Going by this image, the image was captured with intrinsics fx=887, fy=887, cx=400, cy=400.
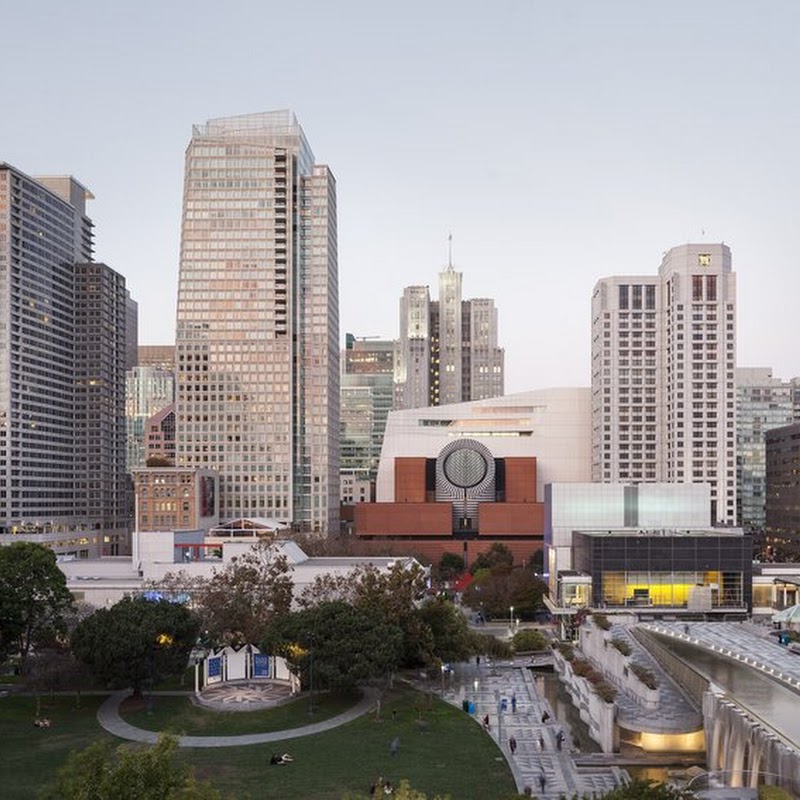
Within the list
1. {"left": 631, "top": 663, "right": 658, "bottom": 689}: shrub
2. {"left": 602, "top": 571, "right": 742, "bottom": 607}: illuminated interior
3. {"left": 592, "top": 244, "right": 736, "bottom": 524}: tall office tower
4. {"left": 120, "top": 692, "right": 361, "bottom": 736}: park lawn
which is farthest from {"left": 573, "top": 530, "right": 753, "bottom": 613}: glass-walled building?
{"left": 592, "top": 244, "right": 736, "bottom": 524}: tall office tower

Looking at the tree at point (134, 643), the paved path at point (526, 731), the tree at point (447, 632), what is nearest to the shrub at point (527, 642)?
the paved path at point (526, 731)

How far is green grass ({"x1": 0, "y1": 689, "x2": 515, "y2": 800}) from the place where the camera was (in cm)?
4900

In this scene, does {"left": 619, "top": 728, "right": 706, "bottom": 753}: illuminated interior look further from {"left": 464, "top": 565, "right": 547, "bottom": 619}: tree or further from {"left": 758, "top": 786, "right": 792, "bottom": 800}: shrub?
{"left": 464, "top": 565, "right": 547, "bottom": 619}: tree

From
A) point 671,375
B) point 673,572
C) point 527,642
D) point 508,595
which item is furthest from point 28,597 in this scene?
point 671,375

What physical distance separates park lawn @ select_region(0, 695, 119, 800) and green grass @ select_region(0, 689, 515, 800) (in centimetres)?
6

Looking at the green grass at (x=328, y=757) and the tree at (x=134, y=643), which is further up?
the tree at (x=134, y=643)

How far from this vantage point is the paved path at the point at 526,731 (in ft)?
165

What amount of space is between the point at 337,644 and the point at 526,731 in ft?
48.2

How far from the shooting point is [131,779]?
1137 inches

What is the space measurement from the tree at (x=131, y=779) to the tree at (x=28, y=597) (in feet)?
149

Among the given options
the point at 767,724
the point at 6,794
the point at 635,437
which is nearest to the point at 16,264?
the point at 635,437

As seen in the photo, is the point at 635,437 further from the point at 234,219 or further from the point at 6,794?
the point at 6,794

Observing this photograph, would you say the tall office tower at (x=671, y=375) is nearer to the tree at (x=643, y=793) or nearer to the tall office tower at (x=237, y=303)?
the tall office tower at (x=237, y=303)

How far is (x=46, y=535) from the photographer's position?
186 m
